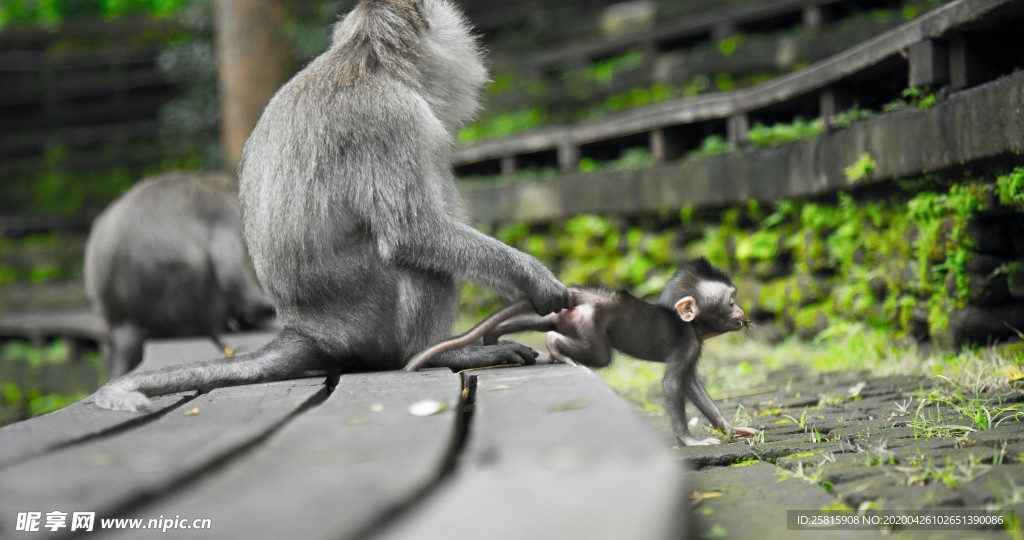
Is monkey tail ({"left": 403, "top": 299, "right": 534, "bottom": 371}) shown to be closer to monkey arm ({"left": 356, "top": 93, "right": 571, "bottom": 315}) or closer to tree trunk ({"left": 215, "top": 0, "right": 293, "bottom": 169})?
monkey arm ({"left": 356, "top": 93, "right": 571, "bottom": 315})

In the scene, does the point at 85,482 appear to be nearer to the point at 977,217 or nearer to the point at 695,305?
the point at 695,305

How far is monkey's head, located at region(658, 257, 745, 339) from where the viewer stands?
3761mm

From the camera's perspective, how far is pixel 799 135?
6176mm

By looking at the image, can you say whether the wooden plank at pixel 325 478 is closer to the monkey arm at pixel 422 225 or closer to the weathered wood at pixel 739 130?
the monkey arm at pixel 422 225

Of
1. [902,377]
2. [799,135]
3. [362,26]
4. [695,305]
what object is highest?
[362,26]

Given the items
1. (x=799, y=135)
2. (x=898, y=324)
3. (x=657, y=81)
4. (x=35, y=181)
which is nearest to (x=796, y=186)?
(x=799, y=135)

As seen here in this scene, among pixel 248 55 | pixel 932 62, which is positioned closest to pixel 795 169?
pixel 932 62

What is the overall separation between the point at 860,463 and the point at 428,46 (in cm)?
240

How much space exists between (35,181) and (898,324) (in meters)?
12.6

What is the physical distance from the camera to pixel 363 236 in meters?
3.74

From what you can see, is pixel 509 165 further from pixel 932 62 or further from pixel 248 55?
pixel 932 62

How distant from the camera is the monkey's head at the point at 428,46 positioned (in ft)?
13.1

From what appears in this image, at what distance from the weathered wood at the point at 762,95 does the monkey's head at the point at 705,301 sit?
62.3 inches

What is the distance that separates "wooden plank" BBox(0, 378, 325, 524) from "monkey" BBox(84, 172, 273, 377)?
399 centimetres
